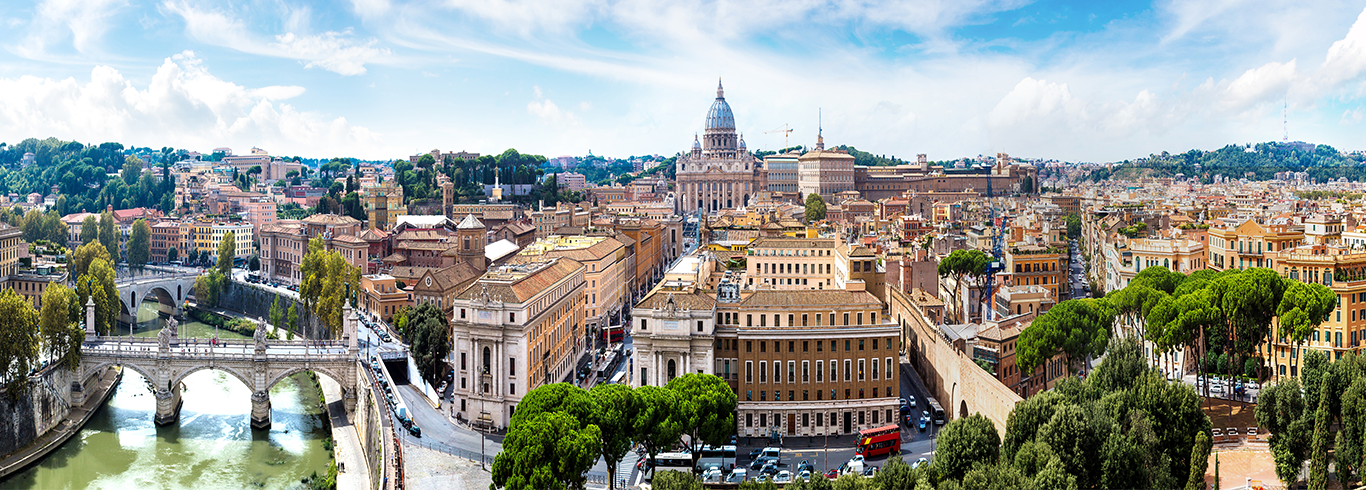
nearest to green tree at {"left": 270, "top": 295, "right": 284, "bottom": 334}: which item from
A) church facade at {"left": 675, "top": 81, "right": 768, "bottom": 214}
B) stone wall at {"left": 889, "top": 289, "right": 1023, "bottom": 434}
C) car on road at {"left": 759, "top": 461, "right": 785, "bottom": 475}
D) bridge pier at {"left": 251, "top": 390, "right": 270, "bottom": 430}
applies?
bridge pier at {"left": 251, "top": 390, "right": 270, "bottom": 430}

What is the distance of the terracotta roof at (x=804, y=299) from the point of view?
32375mm

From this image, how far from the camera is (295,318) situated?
54.0m

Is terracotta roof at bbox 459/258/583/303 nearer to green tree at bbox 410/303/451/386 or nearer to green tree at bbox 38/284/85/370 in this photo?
green tree at bbox 410/303/451/386

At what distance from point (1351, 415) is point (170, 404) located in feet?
107

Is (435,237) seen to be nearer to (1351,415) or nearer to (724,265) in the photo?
(724,265)

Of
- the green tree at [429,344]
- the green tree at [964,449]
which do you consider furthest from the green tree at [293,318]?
the green tree at [964,449]

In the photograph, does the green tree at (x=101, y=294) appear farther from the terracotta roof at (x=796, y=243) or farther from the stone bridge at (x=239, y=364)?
the terracotta roof at (x=796, y=243)

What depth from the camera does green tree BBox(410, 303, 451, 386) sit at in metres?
39.7

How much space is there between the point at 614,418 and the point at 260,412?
17.8 m

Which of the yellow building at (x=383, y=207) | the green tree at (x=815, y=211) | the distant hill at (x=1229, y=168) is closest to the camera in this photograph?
the yellow building at (x=383, y=207)

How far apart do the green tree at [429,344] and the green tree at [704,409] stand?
14.2m

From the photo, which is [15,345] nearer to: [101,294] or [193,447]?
[193,447]

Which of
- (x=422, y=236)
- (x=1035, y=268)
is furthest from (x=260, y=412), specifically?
(x=422, y=236)

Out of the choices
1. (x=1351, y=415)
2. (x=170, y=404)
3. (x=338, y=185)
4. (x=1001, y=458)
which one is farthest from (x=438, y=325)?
(x=338, y=185)
